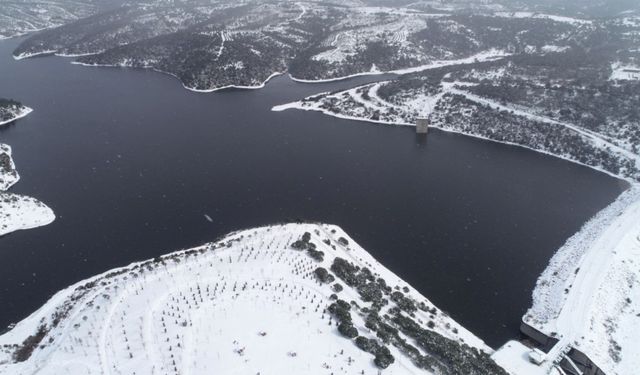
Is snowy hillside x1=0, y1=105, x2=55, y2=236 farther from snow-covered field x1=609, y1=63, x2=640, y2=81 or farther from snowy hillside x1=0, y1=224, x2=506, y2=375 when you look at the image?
snow-covered field x1=609, y1=63, x2=640, y2=81

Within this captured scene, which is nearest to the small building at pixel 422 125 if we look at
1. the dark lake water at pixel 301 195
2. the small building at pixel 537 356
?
the dark lake water at pixel 301 195

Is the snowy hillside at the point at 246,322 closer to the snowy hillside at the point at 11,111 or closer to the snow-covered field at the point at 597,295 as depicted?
the snow-covered field at the point at 597,295

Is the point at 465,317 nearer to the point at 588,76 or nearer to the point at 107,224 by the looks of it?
the point at 107,224

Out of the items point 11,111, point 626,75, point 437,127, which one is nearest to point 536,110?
point 437,127

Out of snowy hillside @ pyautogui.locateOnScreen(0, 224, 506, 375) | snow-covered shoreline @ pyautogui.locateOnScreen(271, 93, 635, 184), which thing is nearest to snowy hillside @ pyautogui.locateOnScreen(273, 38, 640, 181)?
snow-covered shoreline @ pyautogui.locateOnScreen(271, 93, 635, 184)

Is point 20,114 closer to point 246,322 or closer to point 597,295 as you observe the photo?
point 246,322

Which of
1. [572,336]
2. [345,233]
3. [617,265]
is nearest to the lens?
[572,336]

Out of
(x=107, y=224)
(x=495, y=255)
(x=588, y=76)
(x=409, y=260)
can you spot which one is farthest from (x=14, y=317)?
(x=588, y=76)
